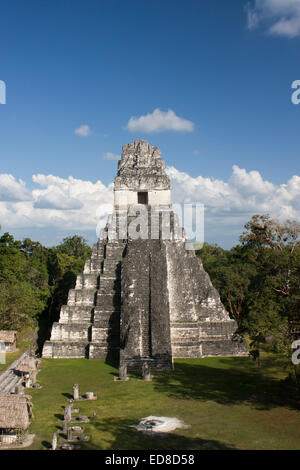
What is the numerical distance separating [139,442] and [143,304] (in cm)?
809

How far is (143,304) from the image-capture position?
15914 millimetres

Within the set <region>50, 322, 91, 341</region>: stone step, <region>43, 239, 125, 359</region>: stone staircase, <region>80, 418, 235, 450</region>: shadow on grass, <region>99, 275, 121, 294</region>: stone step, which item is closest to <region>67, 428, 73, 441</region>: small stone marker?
<region>80, 418, 235, 450</region>: shadow on grass

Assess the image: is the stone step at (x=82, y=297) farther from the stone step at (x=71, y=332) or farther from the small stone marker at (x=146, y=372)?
the small stone marker at (x=146, y=372)

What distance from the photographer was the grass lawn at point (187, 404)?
26.2 ft

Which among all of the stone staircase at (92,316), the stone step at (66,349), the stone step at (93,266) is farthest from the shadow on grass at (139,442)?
the stone step at (93,266)

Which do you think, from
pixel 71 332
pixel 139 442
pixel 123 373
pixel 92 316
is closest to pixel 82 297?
pixel 92 316

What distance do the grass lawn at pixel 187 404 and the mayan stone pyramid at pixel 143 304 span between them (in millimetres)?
770

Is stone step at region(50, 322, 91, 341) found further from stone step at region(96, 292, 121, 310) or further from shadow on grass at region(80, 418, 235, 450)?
shadow on grass at region(80, 418, 235, 450)

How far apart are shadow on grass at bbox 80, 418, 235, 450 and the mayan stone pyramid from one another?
5177 mm

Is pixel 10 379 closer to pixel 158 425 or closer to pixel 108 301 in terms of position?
pixel 108 301

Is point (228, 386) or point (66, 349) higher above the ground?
point (66, 349)

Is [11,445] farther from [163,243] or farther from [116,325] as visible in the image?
[163,243]

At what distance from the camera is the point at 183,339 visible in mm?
15297
